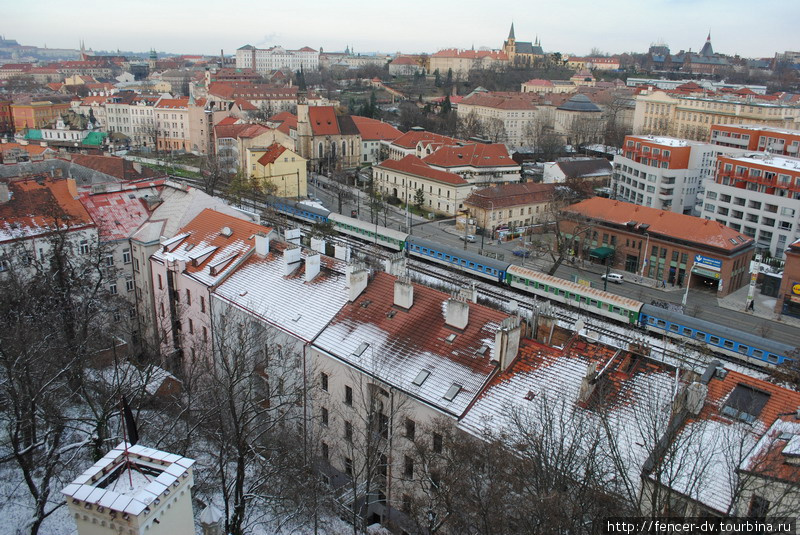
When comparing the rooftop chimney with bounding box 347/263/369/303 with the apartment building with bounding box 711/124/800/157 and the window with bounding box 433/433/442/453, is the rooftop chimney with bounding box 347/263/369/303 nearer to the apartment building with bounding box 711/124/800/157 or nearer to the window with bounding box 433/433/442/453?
the window with bounding box 433/433/442/453

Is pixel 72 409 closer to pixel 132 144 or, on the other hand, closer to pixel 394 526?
pixel 394 526

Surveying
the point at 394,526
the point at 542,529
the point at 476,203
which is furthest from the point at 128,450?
the point at 476,203

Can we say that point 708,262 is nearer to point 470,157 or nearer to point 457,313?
point 457,313

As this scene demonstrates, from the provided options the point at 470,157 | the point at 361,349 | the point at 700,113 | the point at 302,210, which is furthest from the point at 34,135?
the point at 700,113

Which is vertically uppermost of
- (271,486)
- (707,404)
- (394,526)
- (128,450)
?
(128,450)

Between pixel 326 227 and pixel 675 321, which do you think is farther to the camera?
pixel 326 227

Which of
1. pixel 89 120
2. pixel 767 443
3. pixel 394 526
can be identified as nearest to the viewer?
pixel 767 443
